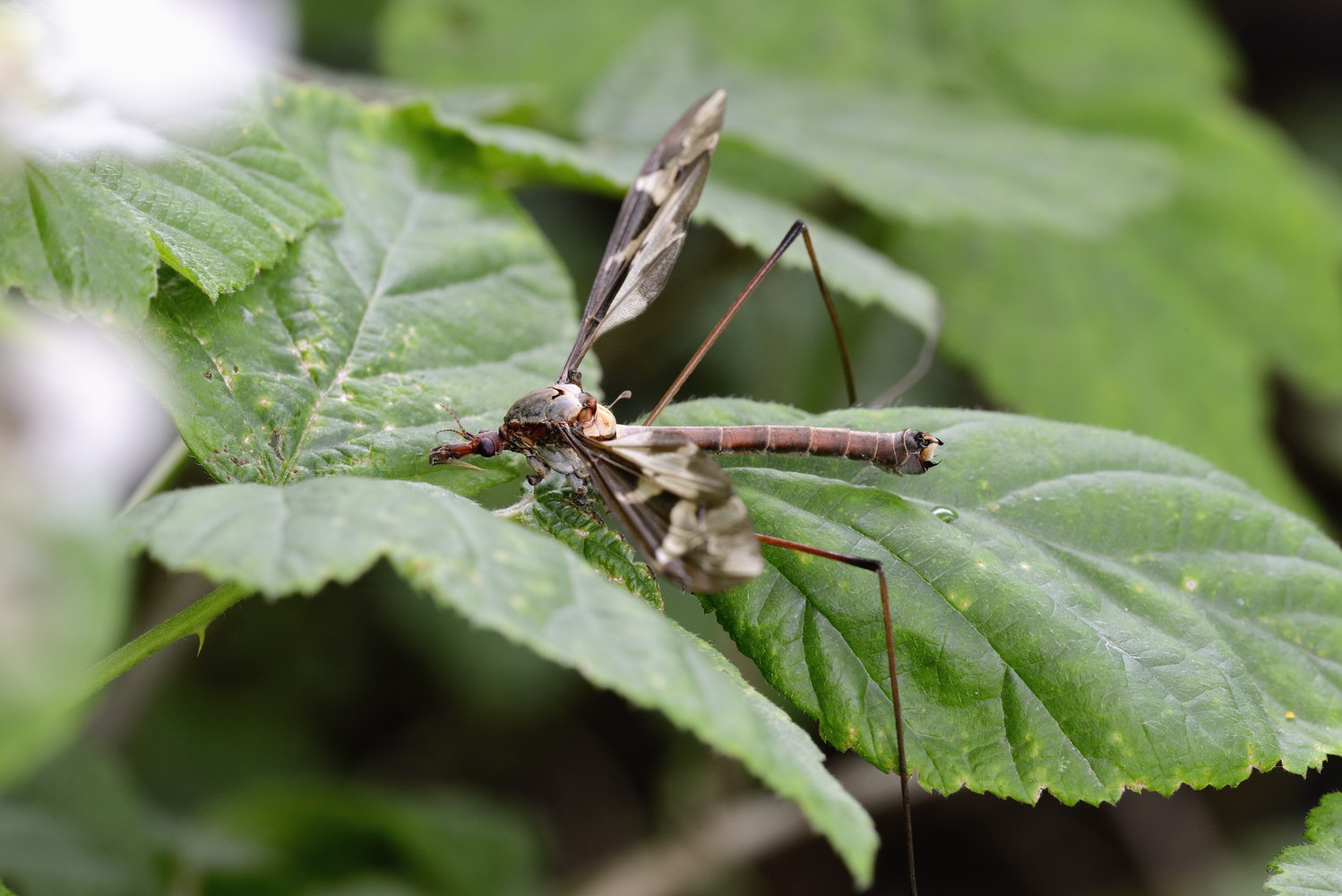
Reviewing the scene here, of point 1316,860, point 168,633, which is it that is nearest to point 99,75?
point 168,633

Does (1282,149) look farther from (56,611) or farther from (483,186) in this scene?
(56,611)

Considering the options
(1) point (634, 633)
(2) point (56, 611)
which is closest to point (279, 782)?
(1) point (634, 633)

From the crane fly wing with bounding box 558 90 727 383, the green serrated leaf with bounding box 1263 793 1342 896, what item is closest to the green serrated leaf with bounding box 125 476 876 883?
A: the green serrated leaf with bounding box 1263 793 1342 896

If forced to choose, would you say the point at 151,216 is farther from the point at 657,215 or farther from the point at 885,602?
the point at 885,602

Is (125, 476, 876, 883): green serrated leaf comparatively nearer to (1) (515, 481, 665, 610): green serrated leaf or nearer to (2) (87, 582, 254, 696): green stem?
(2) (87, 582, 254, 696): green stem

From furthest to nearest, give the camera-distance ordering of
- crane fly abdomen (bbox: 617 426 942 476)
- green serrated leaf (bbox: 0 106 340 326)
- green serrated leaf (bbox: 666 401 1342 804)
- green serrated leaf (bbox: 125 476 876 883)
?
crane fly abdomen (bbox: 617 426 942 476)
green serrated leaf (bbox: 666 401 1342 804)
green serrated leaf (bbox: 0 106 340 326)
green serrated leaf (bbox: 125 476 876 883)
